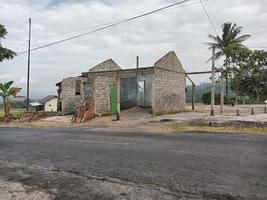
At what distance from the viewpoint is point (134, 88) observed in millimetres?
29141

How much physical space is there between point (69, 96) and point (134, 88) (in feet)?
18.8

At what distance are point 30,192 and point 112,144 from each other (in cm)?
582

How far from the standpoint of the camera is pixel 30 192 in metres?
6.21

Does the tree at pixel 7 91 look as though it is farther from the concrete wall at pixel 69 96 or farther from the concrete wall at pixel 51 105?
the concrete wall at pixel 51 105

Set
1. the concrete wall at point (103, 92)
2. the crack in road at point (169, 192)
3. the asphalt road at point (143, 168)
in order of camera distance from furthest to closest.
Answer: the concrete wall at point (103, 92) → the asphalt road at point (143, 168) → the crack in road at point (169, 192)

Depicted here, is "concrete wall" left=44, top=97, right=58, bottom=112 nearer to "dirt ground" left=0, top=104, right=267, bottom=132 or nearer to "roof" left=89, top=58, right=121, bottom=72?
"roof" left=89, top=58, right=121, bottom=72

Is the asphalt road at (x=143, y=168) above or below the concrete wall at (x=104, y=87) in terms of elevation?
below

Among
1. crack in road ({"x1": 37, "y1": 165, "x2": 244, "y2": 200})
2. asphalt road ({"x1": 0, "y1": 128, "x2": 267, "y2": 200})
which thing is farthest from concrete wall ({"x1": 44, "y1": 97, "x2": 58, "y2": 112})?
crack in road ({"x1": 37, "y1": 165, "x2": 244, "y2": 200})

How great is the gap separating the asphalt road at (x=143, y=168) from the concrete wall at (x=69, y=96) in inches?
675

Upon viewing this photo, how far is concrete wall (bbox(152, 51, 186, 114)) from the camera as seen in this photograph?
83.7ft

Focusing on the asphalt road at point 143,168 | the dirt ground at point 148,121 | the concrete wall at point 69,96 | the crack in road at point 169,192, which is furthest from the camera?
the concrete wall at point 69,96

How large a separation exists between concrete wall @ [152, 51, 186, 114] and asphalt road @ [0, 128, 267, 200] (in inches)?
517

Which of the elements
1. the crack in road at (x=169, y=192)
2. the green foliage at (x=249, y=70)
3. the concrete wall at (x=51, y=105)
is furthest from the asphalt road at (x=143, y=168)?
the concrete wall at (x=51, y=105)

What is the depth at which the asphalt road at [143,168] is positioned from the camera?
6.07 metres
